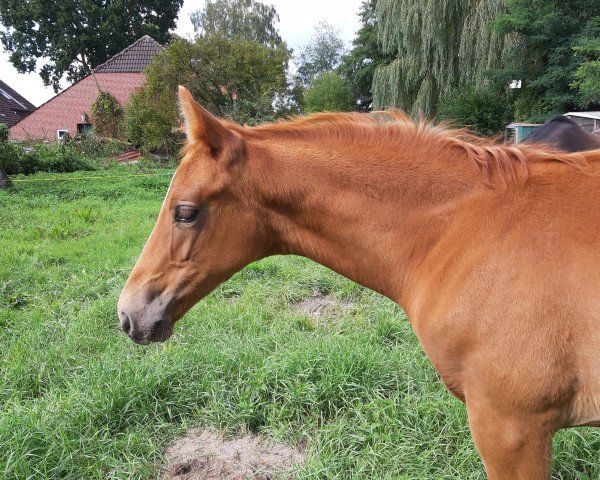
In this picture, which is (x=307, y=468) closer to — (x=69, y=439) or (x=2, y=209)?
(x=69, y=439)

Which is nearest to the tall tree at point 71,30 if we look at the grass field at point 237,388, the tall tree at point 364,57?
the tall tree at point 364,57

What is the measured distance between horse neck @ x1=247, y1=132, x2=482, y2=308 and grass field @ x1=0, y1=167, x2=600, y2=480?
109 cm

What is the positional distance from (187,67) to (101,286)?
16.6 metres

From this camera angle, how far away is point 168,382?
9.35ft

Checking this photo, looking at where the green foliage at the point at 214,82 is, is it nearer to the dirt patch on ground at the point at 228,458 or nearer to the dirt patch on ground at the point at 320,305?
the dirt patch on ground at the point at 320,305

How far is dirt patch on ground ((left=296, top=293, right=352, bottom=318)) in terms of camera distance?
161 inches

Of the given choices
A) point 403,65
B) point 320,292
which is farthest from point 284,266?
point 403,65

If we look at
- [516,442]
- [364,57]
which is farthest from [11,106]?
[516,442]

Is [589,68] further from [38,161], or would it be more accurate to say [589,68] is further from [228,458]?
[38,161]

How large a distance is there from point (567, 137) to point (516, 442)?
240cm

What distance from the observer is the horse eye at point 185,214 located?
163cm

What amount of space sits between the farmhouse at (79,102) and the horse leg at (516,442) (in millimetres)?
29330

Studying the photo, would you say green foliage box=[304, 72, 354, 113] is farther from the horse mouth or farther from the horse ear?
the horse mouth

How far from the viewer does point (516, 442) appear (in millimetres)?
1329
